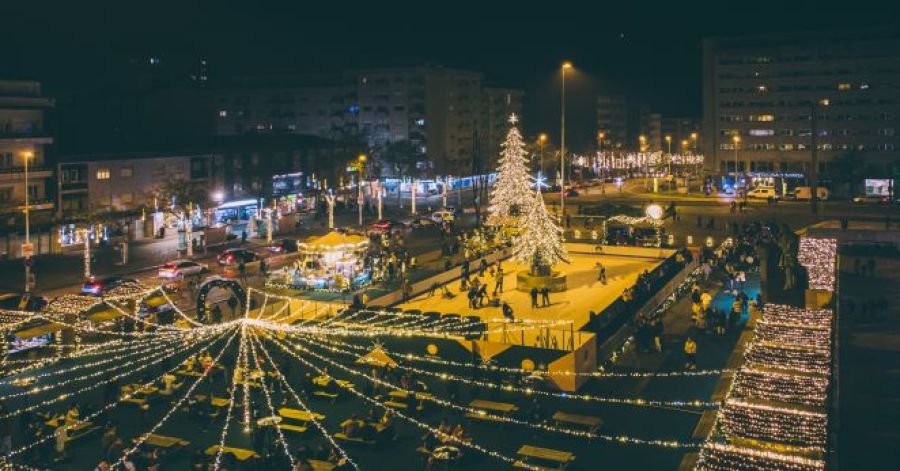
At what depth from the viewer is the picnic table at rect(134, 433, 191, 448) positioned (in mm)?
16156

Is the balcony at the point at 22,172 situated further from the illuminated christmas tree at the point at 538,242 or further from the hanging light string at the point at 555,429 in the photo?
the hanging light string at the point at 555,429

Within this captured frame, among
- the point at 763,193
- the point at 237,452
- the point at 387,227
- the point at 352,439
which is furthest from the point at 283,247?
the point at 763,193

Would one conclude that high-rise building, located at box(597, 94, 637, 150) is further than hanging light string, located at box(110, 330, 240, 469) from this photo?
Yes

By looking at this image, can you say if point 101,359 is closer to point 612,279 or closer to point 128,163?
point 612,279

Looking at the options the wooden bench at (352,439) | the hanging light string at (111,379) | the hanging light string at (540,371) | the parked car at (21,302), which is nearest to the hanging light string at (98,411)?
the hanging light string at (111,379)

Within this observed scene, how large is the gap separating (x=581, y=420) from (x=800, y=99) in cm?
8942

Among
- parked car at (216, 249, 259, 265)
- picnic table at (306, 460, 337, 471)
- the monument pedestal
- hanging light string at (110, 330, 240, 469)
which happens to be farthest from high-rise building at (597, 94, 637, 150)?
picnic table at (306, 460, 337, 471)

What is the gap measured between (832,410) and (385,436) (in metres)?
8.67

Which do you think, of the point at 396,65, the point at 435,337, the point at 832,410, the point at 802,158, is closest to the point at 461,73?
the point at 396,65

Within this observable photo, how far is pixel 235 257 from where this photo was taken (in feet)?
135

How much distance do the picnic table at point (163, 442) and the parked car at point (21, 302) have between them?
14236mm

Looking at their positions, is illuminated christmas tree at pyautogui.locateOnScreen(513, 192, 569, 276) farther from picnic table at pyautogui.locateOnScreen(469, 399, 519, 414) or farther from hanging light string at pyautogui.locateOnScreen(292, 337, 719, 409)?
picnic table at pyautogui.locateOnScreen(469, 399, 519, 414)

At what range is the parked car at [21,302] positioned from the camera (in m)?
28.3

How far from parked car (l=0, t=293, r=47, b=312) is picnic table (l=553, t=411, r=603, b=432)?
1928 cm
